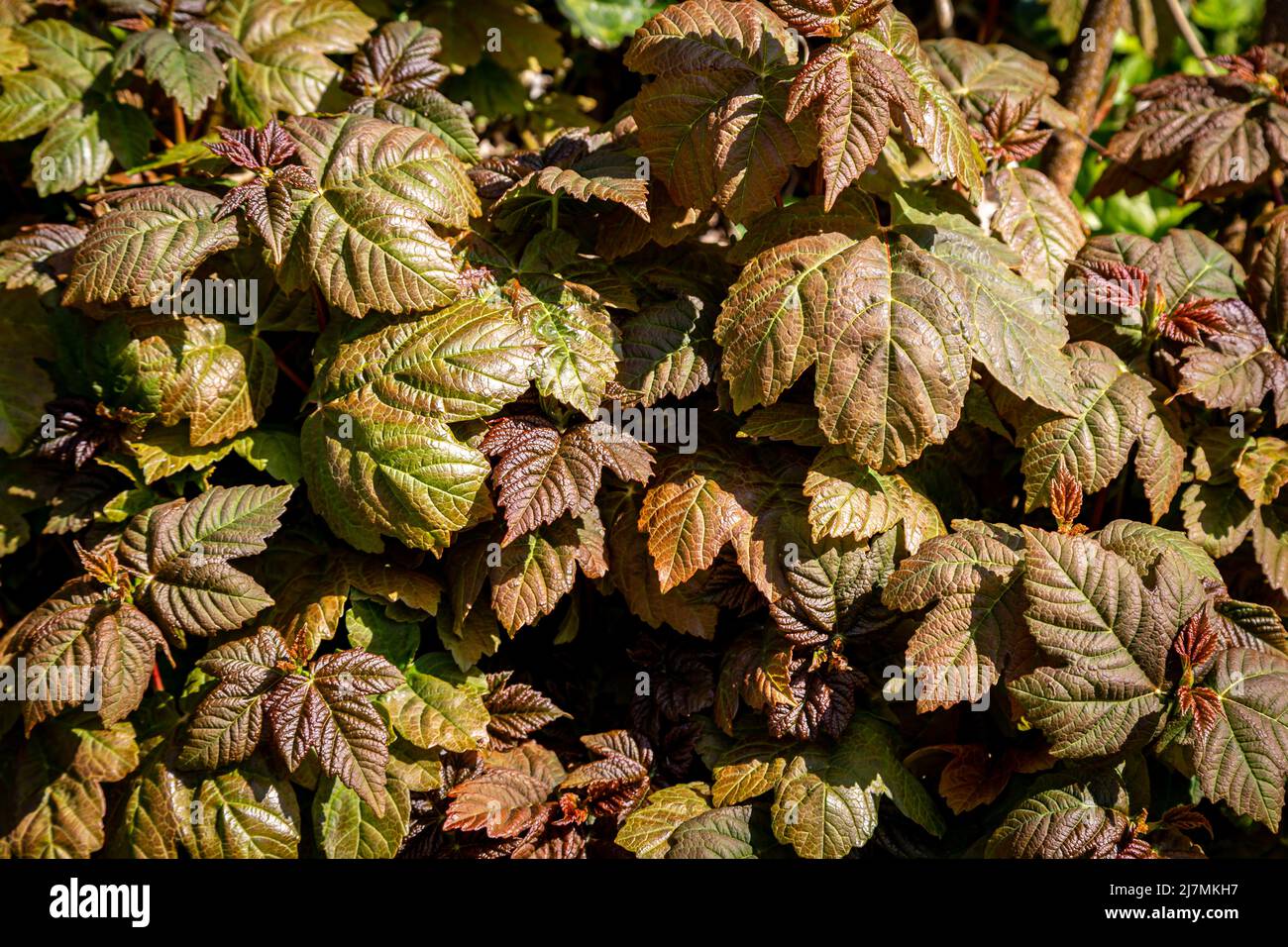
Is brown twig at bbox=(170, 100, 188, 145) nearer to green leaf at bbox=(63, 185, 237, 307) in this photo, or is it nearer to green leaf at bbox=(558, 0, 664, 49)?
green leaf at bbox=(63, 185, 237, 307)

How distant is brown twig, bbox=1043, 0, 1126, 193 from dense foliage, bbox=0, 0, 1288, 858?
0.43 m

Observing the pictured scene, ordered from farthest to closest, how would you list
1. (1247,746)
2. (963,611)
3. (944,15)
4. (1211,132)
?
(944,15)
(1211,132)
(963,611)
(1247,746)

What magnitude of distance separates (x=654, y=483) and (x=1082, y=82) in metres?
1.95

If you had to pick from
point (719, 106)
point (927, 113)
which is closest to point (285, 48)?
point (719, 106)

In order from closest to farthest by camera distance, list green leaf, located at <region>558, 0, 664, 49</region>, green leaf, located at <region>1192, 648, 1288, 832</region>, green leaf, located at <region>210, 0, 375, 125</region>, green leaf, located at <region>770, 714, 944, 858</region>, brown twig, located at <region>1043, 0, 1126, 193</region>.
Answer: green leaf, located at <region>1192, 648, 1288, 832</region> → green leaf, located at <region>770, 714, 944, 858</region> → green leaf, located at <region>210, 0, 375, 125</region> → brown twig, located at <region>1043, 0, 1126, 193</region> → green leaf, located at <region>558, 0, 664, 49</region>

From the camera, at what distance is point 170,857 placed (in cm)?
230

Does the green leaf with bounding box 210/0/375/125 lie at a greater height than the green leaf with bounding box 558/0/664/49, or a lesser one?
lesser

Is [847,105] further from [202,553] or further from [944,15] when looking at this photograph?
[944,15]

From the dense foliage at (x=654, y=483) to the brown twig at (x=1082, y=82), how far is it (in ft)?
1.41

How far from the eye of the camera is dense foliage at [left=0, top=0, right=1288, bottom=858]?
2.22 metres

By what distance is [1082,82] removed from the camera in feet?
10.5

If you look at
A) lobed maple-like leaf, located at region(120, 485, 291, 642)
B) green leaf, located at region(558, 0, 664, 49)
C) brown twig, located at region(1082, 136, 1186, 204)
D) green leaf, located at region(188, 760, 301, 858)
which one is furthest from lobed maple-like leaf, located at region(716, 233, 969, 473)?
green leaf, located at region(558, 0, 664, 49)
